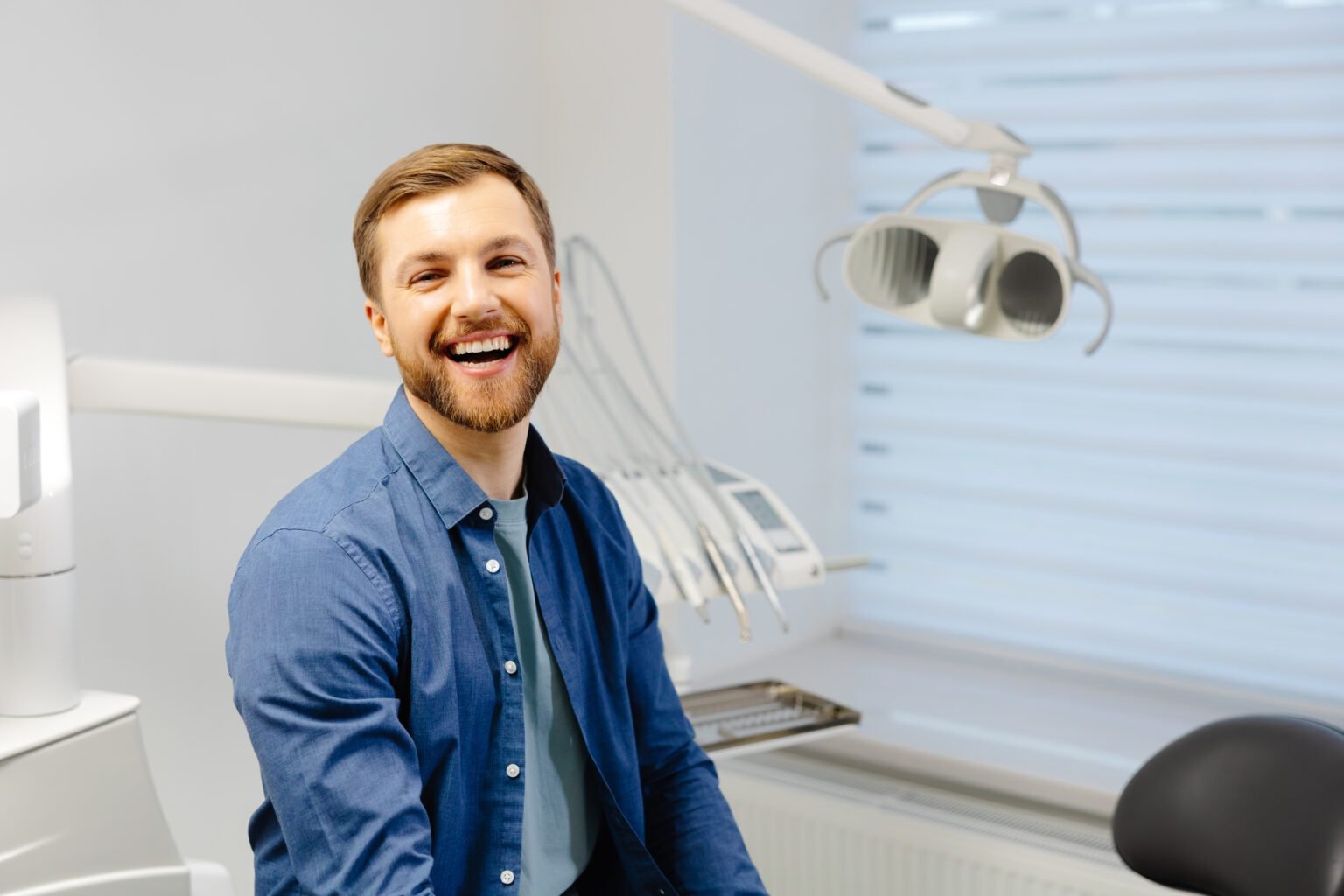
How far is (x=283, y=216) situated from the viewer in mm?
2324

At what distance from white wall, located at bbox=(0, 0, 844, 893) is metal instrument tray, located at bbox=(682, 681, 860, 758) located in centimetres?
46

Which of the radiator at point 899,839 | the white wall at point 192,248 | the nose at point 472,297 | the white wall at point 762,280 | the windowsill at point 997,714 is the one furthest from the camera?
the white wall at point 762,280

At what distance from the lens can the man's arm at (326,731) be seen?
1.22 meters

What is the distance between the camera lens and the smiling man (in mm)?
1231

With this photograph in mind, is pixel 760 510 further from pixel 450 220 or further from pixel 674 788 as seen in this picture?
pixel 450 220

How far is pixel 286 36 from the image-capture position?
2299 mm

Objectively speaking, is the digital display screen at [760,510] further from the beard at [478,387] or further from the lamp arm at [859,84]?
the beard at [478,387]

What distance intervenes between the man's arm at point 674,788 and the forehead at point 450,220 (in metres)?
0.42

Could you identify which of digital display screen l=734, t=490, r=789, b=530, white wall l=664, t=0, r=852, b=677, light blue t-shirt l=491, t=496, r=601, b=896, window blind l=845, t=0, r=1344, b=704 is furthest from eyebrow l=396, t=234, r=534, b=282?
window blind l=845, t=0, r=1344, b=704

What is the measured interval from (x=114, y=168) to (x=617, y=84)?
3.01 ft

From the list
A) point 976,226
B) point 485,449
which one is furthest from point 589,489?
point 976,226

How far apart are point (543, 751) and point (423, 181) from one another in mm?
561

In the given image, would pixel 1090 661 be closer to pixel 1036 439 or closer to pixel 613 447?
pixel 1036 439

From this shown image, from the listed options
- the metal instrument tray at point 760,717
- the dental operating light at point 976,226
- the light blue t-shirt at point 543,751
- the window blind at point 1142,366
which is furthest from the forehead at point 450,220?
Answer: the window blind at point 1142,366
